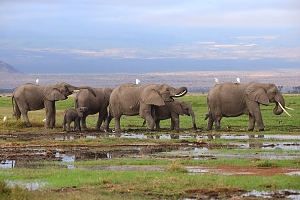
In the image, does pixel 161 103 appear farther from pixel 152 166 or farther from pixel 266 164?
pixel 266 164

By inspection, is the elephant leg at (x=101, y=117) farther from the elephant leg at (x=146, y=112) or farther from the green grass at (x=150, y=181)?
the green grass at (x=150, y=181)

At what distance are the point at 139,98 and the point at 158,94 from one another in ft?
3.55

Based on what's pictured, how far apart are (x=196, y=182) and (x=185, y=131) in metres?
17.8

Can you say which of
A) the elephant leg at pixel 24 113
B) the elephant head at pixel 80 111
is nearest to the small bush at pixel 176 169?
the elephant head at pixel 80 111

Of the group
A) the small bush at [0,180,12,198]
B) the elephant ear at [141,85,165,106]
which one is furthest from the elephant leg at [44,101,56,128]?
the small bush at [0,180,12,198]

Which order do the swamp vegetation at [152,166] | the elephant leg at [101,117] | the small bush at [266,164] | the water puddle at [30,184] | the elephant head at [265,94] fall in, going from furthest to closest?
the elephant leg at [101,117]
the elephant head at [265,94]
the small bush at [266,164]
the water puddle at [30,184]
the swamp vegetation at [152,166]

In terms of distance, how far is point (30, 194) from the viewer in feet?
44.8

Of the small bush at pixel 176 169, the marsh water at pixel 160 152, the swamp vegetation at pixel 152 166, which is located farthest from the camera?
the marsh water at pixel 160 152

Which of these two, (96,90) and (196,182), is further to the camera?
(96,90)

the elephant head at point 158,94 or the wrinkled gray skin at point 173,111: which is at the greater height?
the elephant head at point 158,94

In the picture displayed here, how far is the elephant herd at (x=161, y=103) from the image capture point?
33469mm

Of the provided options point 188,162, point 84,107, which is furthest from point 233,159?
point 84,107

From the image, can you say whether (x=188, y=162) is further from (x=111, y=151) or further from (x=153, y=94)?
(x=153, y=94)

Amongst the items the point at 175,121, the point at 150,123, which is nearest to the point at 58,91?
the point at 150,123
